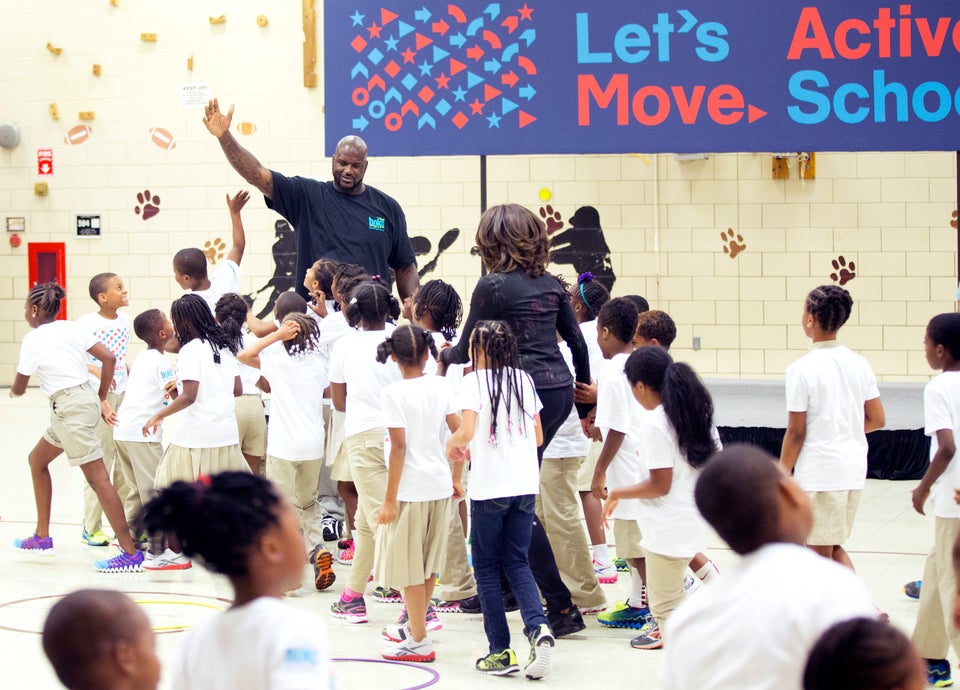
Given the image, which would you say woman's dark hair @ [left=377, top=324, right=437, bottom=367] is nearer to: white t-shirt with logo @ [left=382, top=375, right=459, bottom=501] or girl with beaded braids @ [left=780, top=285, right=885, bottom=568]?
white t-shirt with logo @ [left=382, top=375, right=459, bottom=501]

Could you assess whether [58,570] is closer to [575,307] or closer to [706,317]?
[575,307]

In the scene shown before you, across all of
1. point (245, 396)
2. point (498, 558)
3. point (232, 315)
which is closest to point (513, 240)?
point (498, 558)

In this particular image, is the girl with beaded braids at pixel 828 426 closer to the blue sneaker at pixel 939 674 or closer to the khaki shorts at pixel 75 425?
the blue sneaker at pixel 939 674

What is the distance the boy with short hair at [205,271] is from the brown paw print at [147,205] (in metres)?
6.36

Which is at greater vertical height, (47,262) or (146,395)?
(47,262)

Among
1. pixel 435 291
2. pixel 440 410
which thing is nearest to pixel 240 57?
pixel 435 291

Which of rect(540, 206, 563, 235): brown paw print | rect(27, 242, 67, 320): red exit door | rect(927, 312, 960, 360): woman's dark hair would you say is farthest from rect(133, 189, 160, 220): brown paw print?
rect(927, 312, 960, 360): woman's dark hair

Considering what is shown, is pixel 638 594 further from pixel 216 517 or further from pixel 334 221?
pixel 216 517

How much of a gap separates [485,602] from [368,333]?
1.35 meters

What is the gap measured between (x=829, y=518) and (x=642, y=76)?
4127mm

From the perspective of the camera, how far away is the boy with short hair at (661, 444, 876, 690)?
1.87 metres

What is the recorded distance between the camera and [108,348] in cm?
631

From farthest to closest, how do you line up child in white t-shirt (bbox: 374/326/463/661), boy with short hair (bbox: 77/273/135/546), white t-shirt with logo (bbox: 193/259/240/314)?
boy with short hair (bbox: 77/273/135/546)
white t-shirt with logo (bbox: 193/259/240/314)
child in white t-shirt (bbox: 374/326/463/661)

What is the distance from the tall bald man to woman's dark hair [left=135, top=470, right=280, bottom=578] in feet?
12.8
